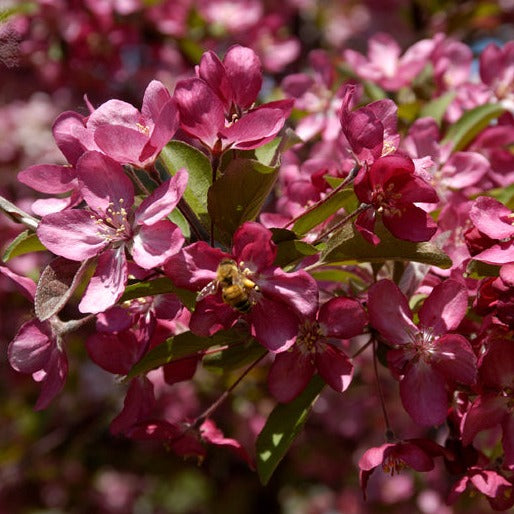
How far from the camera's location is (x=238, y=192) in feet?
3.94

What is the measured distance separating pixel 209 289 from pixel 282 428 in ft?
1.20

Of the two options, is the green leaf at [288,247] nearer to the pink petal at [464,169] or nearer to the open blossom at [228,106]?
the open blossom at [228,106]

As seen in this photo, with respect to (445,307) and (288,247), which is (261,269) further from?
(445,307)

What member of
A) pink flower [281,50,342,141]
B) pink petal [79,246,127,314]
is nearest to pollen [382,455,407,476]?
pink petal [79,246,127,314]

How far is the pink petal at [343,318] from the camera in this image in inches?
49.4

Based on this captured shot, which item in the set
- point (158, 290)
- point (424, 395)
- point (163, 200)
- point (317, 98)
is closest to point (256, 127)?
point (163, 200)

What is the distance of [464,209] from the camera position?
1.48 m

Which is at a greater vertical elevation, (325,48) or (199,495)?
(325,48)

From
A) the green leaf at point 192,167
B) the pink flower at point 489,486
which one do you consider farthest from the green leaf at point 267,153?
the pink flower at point 489,486

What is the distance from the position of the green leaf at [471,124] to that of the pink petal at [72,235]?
3.24 feet

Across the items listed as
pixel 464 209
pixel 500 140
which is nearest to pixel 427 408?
pixel 464 209

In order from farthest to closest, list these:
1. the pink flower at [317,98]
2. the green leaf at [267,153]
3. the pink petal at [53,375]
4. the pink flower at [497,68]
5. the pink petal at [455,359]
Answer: the pink flower at [317,98]
the pink flower at [497,68]
the green leaf at [267,153]
the pink petal at [53,375]
the pink petal at [455,359]

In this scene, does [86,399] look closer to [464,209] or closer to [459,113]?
[459,113]

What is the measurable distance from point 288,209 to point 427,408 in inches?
19.6
